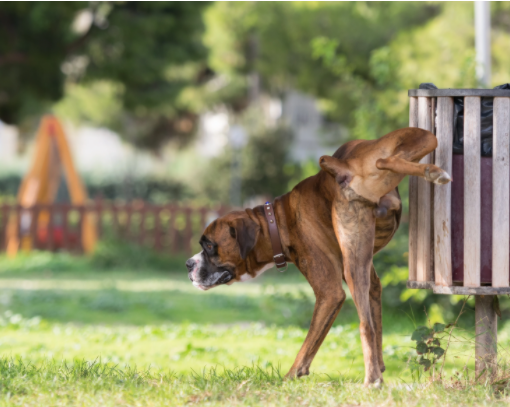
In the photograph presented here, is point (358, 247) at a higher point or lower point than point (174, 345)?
higher

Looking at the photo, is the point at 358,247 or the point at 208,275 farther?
the point at 208,275

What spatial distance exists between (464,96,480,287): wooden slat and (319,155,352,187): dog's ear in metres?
0.66

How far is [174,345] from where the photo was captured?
7.00 meters

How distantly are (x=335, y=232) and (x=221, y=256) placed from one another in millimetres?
701

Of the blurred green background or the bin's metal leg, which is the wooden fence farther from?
the bin's metal leg

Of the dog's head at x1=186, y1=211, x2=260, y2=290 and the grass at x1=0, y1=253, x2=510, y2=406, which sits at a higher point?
the dog's head at x1=186, y1=211, x2=260, y2=290

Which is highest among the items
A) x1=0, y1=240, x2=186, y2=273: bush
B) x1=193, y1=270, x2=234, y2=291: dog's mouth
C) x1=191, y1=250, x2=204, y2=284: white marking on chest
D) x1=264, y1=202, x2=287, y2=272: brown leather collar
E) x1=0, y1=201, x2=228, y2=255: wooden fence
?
x1=264, y1=202, x2=287, y2=272: brown leather collar

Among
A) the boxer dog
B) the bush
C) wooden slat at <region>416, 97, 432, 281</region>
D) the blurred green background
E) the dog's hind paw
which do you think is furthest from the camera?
the bush

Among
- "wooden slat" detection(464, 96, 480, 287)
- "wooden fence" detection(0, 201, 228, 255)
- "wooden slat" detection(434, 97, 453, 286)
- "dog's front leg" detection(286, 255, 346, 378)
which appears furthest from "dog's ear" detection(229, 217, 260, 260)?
"wooden fence" detection(0, 201, 228, 255)

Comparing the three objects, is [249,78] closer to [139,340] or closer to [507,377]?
[139,340]

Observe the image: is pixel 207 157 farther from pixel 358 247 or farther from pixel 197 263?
pixel 358 247

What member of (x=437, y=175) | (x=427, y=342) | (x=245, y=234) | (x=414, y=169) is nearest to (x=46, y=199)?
(x=245, y=234)

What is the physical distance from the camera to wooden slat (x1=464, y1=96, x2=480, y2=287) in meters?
3.99

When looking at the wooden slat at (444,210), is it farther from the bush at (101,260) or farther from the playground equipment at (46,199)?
the playground equipment at (46,199)
